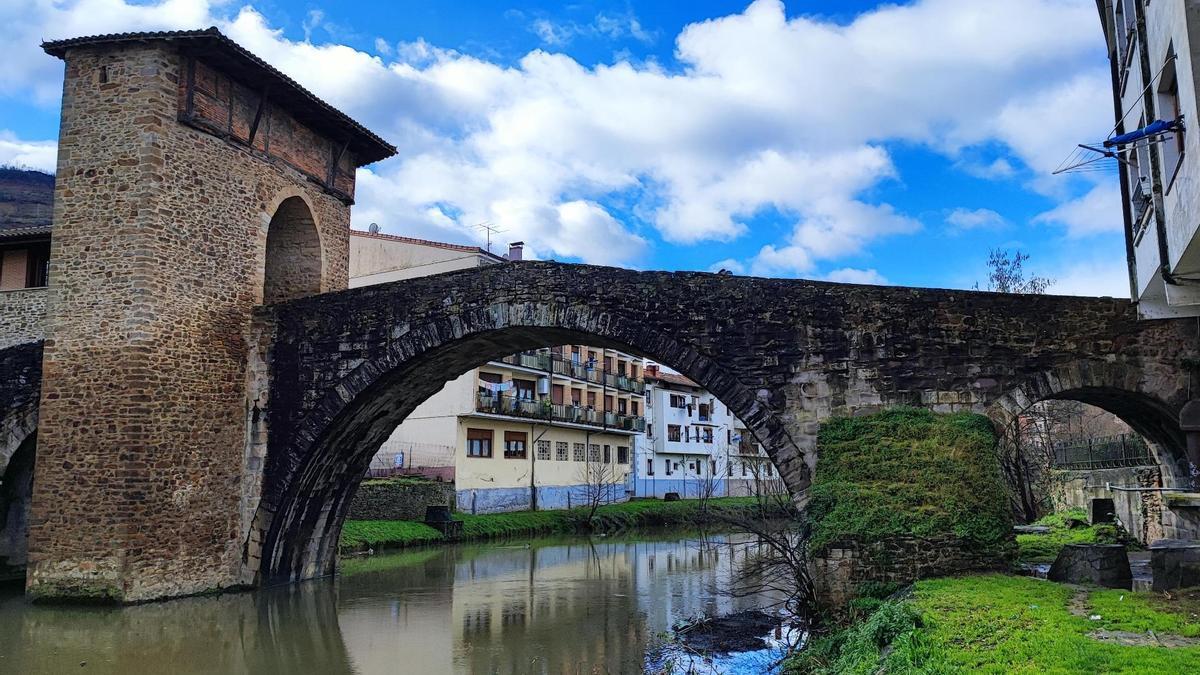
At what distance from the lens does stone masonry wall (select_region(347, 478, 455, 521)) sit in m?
25.0

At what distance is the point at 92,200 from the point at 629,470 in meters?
30.7

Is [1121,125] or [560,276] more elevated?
[1121,125]

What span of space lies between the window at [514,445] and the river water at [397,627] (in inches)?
530

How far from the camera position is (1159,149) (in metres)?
9.01

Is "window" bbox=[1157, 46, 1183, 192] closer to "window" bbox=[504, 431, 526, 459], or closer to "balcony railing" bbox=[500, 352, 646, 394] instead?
"balcony railing" bbox=[500, 352, 646, 394]

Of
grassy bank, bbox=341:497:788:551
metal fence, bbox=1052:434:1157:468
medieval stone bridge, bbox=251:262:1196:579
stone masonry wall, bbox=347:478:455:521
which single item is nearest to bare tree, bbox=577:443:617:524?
grassy bank, bbox=341:497:788:551

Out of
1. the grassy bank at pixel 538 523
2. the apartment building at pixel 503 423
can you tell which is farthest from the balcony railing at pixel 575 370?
the grassy bank at pixel 538 523

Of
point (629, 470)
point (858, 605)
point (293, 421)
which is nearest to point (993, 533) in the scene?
point (858, 605)

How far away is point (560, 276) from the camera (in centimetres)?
1362

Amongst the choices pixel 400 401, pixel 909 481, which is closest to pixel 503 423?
pixel 400 401

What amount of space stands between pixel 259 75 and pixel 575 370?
22.8 m

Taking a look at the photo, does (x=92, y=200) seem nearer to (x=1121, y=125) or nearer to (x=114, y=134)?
(x=114, y=134)

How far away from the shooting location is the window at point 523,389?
108ft

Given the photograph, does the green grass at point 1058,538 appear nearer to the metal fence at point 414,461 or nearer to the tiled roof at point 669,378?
the metal fence at point 414,461
